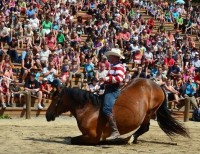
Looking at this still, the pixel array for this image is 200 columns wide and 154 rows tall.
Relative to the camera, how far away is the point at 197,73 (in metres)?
24.1

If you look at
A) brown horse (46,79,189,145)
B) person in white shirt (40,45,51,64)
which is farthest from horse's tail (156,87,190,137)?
person in white shirt (40,45,51,64)

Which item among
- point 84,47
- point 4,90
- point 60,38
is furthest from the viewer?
point 84,47

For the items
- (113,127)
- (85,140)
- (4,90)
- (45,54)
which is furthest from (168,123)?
(45,54)

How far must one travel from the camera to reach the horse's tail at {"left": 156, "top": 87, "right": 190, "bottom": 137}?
1288 centimetres

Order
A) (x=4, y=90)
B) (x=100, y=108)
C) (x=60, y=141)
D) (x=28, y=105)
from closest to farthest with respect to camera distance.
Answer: (x=100, y=108)
(x=60, y=141)
(x=28, y=105)
(x=4, y=90)

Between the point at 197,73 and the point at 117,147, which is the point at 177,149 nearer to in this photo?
the point at 117,147

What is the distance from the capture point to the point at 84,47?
76.8 feet

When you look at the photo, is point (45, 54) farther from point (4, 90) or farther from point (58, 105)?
point (58, 105)

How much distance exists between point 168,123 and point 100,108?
1.78 m

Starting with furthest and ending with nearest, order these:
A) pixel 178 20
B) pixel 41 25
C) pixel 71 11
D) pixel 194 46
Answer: pixel 178 20
pixel 194 46
pixel 71 11
pixel 41 25

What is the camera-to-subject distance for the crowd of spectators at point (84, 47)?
19.9 metres

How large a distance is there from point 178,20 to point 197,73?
7.66 m

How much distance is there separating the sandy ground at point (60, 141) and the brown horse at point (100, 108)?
0.32 metres

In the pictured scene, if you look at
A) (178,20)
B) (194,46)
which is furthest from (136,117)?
(178,20)
